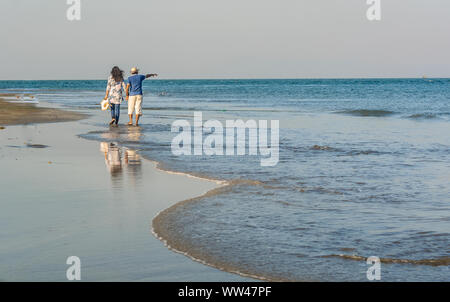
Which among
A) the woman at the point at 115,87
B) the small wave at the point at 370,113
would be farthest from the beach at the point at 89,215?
the small wave at the point at 370,113

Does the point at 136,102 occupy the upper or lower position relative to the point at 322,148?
upper

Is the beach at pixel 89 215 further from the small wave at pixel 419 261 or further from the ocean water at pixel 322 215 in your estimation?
the small wave at pixel 419 261

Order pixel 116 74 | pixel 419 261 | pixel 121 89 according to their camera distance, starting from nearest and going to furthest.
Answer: pixel 419 261 < pixel 116 74 < pixel 121 89

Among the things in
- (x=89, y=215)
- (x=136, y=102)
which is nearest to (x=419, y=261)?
(x=89, y=215)

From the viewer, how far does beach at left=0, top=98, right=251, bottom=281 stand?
4.53 metres

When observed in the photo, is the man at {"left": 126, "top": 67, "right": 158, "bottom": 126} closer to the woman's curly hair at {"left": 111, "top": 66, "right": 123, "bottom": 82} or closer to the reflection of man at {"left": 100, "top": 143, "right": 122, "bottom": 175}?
the woman's curly hair at {"left": 111, "top": 66, "right": 123, "bottom": 82}

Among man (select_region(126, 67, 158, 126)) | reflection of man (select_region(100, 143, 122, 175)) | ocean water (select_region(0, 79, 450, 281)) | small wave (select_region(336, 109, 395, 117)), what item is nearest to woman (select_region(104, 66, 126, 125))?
man (select_region(126, 67, 158, 126))

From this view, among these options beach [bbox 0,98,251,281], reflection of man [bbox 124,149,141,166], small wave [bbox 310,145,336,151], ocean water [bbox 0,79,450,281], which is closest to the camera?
beach [bbox 0,98,251,281]

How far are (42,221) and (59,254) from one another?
117cm

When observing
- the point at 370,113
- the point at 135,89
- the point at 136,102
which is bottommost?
the point at 370,113

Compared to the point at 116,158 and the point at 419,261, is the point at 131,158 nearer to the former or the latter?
the point at 116,158

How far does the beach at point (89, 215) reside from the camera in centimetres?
453

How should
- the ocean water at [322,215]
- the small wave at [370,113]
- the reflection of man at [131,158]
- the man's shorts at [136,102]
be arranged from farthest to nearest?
the small wave at [370,113] < the man's shorts at [136,102] < the reflection of man at [131,158] < the ocean water at [322,215]

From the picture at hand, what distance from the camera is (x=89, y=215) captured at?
6160mm
